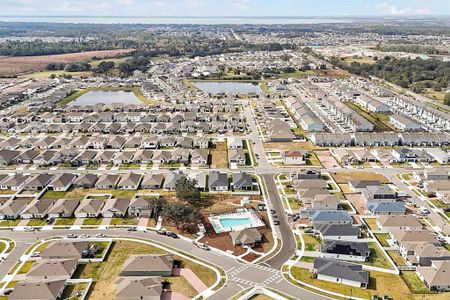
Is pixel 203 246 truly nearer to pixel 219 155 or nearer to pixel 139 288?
pixel 139 288

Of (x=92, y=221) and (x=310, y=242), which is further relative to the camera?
(x=92, y=221)

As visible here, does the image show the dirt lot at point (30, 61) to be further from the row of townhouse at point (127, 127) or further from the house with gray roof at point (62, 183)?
the house with gray roof at point (62, 183)

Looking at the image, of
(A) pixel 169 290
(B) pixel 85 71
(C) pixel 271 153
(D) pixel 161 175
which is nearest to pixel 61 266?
(A) pixel 169 290

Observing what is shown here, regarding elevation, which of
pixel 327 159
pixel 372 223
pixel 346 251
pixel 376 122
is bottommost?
pixel 372 223

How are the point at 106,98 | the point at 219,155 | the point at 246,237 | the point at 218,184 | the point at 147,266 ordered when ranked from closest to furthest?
the point at 147,266 < the point at 246,237 < the point at 218,184 < the point at 219,155 < the point at 106,98

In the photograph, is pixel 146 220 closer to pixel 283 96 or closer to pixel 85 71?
pixel 283 96

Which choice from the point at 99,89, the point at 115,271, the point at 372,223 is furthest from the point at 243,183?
the point at 99,89

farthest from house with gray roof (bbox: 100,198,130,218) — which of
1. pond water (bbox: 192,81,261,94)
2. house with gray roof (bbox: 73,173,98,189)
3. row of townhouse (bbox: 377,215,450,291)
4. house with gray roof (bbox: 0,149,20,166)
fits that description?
pond water (bbox: 192,81,261,94)

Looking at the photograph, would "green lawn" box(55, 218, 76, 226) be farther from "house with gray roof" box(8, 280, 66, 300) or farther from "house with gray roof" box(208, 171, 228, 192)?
"house with gray roof" box(208, 171, 228, 192)
